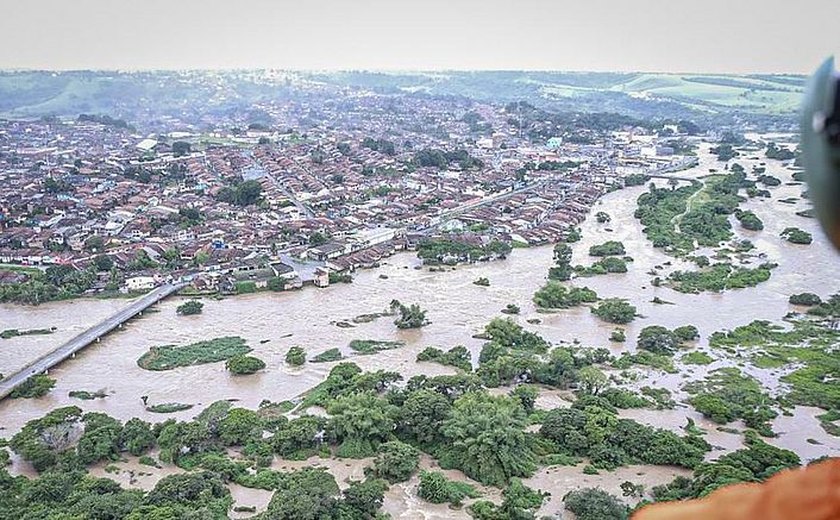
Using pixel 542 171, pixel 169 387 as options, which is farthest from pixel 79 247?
pixel 542 171

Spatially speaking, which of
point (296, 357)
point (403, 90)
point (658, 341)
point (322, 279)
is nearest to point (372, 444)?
point (296, 357)

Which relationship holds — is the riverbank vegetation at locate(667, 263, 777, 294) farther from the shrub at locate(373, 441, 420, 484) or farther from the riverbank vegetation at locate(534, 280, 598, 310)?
the shrub at locate(373, 441, 420, 484)

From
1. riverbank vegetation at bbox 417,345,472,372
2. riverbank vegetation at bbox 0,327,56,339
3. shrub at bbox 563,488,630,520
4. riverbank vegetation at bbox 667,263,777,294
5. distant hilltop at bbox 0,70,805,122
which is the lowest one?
riverbank vegetation at bbox 0,327,56,339

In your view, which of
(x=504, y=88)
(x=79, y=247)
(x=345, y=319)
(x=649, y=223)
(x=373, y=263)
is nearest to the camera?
(x=345, y=319)

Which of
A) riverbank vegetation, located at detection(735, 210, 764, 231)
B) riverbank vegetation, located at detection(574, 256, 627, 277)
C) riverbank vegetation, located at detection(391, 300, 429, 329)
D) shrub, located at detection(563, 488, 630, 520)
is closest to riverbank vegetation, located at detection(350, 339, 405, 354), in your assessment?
riverbank vegetation, located at detection(391, 300, 429, 329)

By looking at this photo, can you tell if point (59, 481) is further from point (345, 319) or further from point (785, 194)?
point (785, 194)
